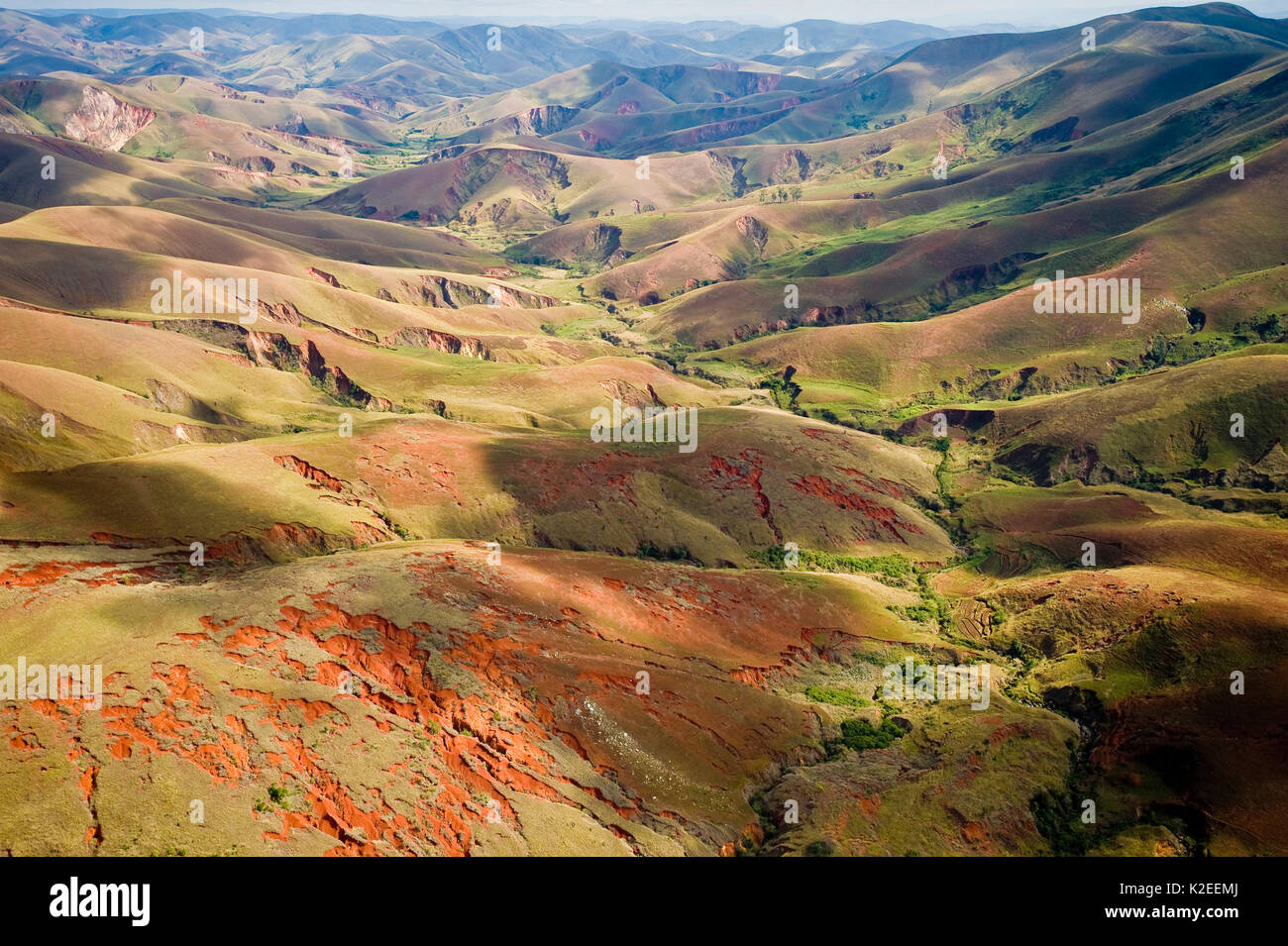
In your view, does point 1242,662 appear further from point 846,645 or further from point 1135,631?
point 846,645

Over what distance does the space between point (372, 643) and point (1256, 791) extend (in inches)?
2232

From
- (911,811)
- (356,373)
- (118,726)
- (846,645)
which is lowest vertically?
(911,811)

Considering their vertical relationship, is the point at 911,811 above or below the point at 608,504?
below

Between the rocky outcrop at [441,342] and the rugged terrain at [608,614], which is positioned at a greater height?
the rocky outcrop at [441,342]

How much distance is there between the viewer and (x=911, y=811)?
49906 millimetres

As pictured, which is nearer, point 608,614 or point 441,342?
point 608,614

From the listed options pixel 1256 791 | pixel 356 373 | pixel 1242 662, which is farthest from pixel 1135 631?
pixel 356 373

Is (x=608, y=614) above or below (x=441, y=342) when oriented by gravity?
below

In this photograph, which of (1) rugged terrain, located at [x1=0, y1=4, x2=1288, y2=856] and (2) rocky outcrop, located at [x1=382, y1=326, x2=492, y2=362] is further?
(2) rocky outcrop, located at [x1=382, y1=326, x2=492, y2=362]

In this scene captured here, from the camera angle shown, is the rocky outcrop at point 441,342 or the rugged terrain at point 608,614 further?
the rocky outcrop at point 441,342

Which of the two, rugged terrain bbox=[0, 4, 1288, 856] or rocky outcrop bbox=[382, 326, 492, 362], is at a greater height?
rocky outcrop bbox=[382, 326, 492, 362]

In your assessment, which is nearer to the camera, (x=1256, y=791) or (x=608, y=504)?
(x=1256, y=791)
